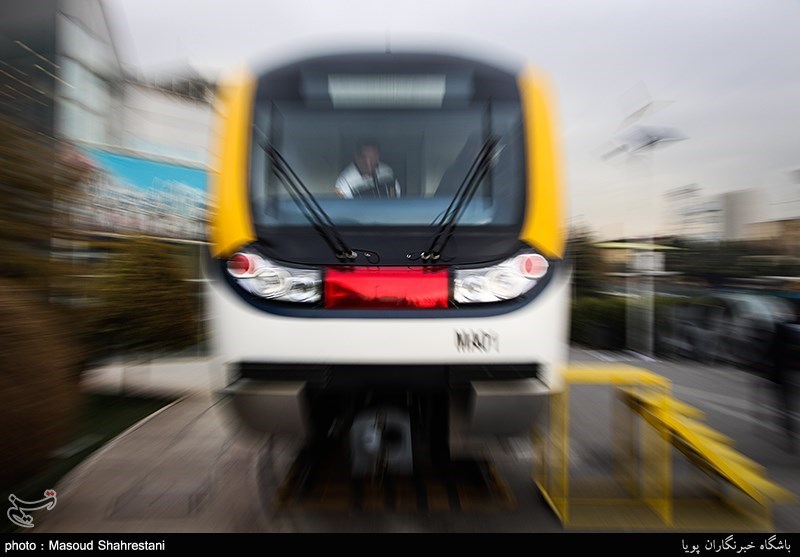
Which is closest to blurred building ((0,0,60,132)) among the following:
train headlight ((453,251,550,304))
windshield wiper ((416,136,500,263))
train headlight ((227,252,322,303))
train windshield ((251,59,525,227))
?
train windshield ((251,59,525,227))

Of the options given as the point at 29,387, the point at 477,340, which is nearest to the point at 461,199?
the point at 477,340

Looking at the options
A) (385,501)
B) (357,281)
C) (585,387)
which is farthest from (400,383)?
(585,387)

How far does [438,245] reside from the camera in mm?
3186

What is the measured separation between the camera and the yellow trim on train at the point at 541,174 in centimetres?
325

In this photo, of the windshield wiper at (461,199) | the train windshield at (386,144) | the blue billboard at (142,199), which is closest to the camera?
the windshield wiper at (461,199)

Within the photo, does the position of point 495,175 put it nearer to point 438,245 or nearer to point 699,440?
point 438,245

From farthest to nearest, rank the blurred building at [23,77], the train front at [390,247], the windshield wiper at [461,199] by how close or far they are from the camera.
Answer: the blurred building at [23,77] < the windshield wiper at [461,199] < the train front at [390,247]

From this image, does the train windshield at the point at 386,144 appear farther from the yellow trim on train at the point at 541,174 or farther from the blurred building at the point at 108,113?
the blurred building at the point at 108,113

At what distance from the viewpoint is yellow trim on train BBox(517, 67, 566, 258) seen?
128 inches

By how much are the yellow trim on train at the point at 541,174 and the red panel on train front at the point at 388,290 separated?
1.74ft

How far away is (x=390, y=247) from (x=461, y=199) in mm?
468

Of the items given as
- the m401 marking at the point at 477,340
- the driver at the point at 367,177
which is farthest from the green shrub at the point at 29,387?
the m401 marking at the point at 477,340

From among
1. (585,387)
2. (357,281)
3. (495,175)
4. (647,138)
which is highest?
(647,138)
